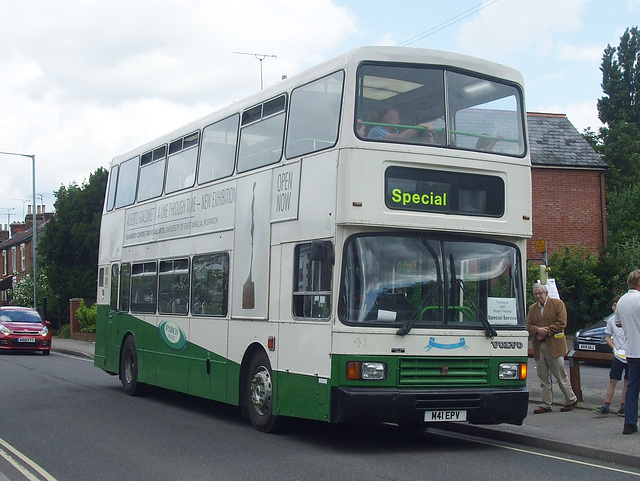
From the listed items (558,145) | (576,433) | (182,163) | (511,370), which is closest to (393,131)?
(511,370)

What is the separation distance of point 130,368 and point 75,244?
107 ft

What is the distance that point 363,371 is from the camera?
9.89m

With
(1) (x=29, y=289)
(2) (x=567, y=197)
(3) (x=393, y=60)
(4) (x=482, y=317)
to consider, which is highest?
(2) (x=567, y=197)

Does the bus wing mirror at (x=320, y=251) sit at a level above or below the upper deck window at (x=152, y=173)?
below

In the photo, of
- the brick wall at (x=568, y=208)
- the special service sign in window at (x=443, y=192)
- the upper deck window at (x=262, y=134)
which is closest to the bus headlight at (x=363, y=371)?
the special service sign in window at (x=443, y=192)

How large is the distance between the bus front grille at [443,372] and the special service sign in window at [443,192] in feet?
5.49

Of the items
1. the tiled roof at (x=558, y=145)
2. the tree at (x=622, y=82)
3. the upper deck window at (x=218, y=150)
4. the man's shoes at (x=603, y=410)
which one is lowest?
the man's shoes at (x=603, y=410)

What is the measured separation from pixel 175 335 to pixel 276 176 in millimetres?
4233

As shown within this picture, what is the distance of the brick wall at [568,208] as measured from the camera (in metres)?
37.8

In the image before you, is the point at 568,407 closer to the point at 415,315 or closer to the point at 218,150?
the point at 415,315

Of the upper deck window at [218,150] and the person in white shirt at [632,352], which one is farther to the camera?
the upper deck window at [218,150]

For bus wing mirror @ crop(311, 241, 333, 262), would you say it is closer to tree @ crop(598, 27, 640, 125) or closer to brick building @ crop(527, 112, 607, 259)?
brick building @ crop(527, 112, 607, 259)

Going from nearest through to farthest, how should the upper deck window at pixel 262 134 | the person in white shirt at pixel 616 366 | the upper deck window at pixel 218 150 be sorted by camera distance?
the upper deck window at pixel 262 134 < the person in white shirt at pixel 616 366 < the upper deck window at pixel 218 150

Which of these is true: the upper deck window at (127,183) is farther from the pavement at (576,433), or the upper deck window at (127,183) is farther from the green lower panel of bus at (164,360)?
the pavement at (576,433)
